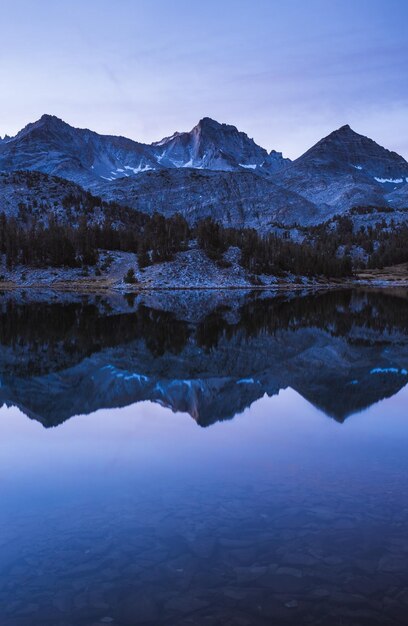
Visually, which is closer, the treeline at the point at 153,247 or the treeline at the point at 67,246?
the treeline at the point at 67,246

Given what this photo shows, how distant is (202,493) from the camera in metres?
13.7

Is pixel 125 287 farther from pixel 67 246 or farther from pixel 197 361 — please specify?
pixel 197 361

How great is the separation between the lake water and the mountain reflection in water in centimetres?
20

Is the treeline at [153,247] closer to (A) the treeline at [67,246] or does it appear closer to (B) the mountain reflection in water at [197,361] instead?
(A) the treeline at [67,246]

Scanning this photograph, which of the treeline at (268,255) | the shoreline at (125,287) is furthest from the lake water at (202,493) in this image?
the treeline at (268,255)

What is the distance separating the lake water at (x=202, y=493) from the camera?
9148 mm

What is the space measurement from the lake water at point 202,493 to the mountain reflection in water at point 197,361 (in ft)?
0.67

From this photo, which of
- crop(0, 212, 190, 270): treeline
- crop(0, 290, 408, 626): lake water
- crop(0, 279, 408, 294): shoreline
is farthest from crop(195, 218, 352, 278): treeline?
crop(0, 290, 408, 626): lake water

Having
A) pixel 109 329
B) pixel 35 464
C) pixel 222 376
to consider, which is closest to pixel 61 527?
pixel 35 464

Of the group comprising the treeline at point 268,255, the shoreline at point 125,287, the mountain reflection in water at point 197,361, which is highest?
the treeline at point 268,255

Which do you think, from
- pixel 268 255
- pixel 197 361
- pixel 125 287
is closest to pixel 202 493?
pixel 197 361

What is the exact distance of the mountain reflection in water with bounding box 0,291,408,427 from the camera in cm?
2494

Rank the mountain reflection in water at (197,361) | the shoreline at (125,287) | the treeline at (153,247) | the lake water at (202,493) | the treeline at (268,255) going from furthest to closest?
the treeline at (268,255)
the treeline at (153,247)
the shoreline at (125,287)
the mountain reflection in water at (197,361)
the lake water at (202,493)

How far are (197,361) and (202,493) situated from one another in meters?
21.3
